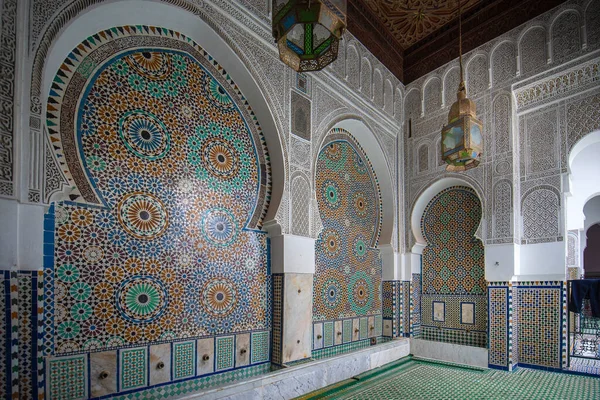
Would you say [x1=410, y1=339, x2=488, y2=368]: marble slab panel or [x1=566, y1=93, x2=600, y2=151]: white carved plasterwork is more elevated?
[x1=566, y1=93, x2=600, y2=151]: white carved plasterwork

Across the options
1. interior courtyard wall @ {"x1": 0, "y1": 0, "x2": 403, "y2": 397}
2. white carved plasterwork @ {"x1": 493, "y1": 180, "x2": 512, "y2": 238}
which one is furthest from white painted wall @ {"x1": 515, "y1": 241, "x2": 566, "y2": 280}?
interior courtyard wall @ {"x1": 0, "y1": 0, "x2": 403, "y2": 397}

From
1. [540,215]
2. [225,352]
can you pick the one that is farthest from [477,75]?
[225,352]

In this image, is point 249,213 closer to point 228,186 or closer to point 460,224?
point 228,186

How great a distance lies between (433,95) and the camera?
5.36 meters

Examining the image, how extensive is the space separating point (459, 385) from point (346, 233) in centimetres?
204

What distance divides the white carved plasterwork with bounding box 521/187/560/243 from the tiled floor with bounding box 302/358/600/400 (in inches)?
59.5

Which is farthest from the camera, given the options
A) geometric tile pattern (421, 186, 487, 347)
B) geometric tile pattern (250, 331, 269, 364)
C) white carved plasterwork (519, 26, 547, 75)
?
geometric tile pattern (421, 186, 487, 347)

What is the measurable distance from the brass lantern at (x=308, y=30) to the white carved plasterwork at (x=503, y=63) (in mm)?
3472

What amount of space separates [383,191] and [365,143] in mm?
776

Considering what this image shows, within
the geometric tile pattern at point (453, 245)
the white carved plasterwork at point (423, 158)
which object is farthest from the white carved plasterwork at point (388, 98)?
the geometric tile pattern at point (453, 245)

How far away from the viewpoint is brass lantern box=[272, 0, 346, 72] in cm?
192

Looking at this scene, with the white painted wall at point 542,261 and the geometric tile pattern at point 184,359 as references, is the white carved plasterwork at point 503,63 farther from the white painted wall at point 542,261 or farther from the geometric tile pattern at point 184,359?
the geometric tile pattern at point 184,359

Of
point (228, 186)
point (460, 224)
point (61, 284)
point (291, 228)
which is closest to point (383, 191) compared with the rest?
point (460, 224)

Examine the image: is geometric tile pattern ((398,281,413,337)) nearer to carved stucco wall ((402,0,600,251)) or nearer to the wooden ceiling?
carved stucco wall ((402,0,600,251))
